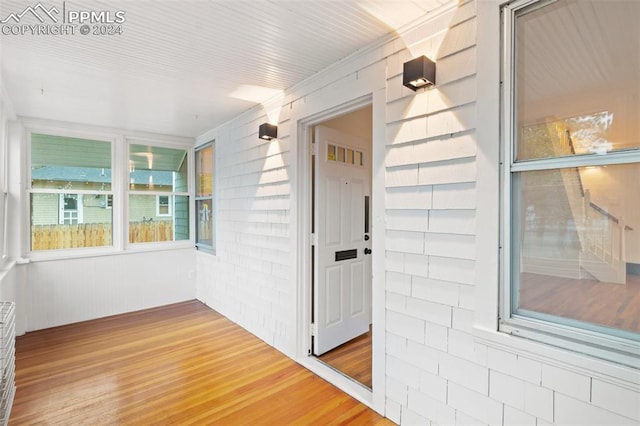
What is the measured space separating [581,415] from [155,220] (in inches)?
203

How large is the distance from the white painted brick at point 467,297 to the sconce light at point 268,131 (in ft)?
7.51

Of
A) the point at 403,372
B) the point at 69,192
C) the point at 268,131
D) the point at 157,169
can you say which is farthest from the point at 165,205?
the point at 403,372

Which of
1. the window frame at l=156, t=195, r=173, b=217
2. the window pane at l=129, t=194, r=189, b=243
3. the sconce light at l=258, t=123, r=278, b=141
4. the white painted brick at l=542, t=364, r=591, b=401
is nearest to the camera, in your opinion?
the white painted brick at l=542, t=364, r=591, b=401

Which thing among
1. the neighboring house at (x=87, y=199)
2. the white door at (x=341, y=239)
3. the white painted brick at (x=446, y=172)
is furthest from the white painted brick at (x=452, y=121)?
the neighboring house at (x=87, y=199)

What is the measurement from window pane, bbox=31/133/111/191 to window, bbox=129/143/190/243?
0.35 meters

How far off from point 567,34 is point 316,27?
4.52 feet

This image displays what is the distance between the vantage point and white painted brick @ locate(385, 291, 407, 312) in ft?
6.83

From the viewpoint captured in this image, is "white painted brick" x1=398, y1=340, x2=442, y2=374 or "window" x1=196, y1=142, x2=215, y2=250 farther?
"window" x1=196, y1=142, x2=215, y2=250

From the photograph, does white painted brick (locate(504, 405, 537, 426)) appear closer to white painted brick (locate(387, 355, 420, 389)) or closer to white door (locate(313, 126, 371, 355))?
white painted brick (locate(387, 355, 420, 389))

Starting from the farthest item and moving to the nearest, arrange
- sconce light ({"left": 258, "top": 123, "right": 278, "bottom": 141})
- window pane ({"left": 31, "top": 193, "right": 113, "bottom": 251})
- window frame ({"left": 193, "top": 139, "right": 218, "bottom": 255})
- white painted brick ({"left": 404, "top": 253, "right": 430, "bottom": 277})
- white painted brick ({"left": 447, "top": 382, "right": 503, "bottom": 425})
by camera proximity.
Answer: window frame ({"left": 193, "top": 139, "right": 218, "bottom": 255})
window pane ({"left": 31, "top": 193, "right": 113, "bottom": 251})
sconce light ({"left": 258, "top": 123, "right": 278, "bottom": 141})
white painted brick ({"left": 404, "top": 253, "right": 430, "bottom": 277})
white painted brick ({"left": 447, "top": 382, "right": 503, "bottom": 425})

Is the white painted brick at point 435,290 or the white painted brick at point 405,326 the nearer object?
the white painted brick at point 435,290

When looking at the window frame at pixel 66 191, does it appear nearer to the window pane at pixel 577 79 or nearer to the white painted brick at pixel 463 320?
the white painted brick at pixel 463 320

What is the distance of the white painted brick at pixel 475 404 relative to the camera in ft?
5.37

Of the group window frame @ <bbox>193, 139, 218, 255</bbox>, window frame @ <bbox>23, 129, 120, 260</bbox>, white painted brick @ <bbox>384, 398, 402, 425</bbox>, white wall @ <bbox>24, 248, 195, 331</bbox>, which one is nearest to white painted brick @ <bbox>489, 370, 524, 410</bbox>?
white painted brick @ <bbox>384, 398, 402, 425</bbox>
